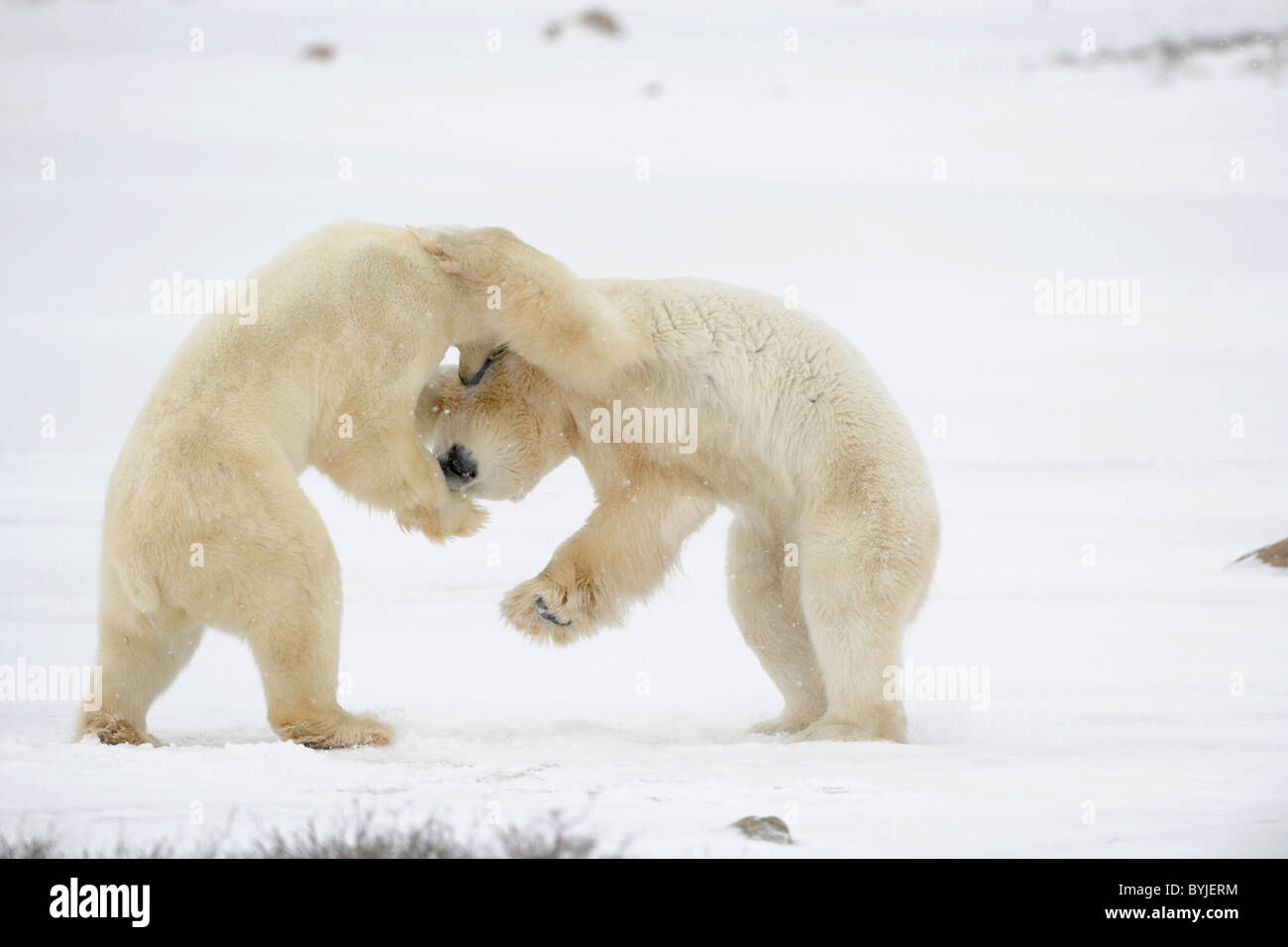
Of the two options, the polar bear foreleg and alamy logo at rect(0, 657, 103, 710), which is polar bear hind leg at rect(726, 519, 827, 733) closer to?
the polar bear foreleg

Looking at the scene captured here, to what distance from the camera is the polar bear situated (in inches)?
170

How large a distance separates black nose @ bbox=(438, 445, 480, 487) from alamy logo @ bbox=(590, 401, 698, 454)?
55cm

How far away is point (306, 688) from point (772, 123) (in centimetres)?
2400

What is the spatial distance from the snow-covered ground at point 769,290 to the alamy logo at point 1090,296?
0.28 m

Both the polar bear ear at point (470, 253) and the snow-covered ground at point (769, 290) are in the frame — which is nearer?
the snow-covered ground at point (769, 290)

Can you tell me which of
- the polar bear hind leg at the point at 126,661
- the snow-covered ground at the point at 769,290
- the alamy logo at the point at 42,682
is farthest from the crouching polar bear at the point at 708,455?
the alamy logo at the point at 42,682

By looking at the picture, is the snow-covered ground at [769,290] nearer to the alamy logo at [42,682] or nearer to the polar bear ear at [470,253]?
the alamy logo at [42,682]

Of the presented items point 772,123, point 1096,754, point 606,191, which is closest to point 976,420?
point 606,191

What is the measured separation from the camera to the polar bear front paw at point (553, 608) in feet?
17.4

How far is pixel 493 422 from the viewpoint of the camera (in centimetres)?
547

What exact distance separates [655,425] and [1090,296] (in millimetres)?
19493

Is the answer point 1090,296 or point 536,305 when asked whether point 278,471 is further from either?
point 1090,296

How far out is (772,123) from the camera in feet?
88.4
